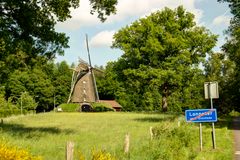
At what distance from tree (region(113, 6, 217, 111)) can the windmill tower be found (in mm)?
20652

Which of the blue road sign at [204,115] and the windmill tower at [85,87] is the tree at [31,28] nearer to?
the blue road sign at [204,115]

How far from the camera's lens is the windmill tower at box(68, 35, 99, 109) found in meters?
89.4

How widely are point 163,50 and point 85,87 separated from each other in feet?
96.2

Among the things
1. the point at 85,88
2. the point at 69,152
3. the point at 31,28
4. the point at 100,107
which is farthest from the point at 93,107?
the point at 69,152

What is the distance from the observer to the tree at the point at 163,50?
64938mm

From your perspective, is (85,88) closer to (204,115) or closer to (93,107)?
(93,107)

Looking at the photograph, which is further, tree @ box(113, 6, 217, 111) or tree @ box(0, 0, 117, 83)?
tree @ box(113, 6, 217, 111)

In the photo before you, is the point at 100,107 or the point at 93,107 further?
the point at 93,107

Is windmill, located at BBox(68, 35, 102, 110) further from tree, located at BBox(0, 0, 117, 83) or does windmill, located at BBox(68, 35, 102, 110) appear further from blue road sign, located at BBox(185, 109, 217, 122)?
blue road sign, located at BBox(185, 109, 217, 122)

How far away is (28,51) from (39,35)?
2380mm

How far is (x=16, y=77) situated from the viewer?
104 meters

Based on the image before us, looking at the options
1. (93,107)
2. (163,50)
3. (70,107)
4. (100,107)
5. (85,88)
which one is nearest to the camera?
(163,50)

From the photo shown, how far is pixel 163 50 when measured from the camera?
216 ft

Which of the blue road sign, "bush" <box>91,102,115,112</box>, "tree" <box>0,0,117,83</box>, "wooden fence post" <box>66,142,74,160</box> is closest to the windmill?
"bush" <box>91,102,115,112</box>
